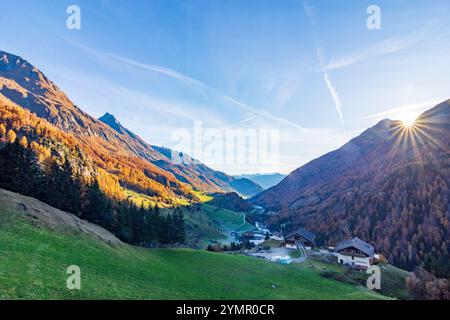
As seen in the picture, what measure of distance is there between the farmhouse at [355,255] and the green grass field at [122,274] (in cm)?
3180

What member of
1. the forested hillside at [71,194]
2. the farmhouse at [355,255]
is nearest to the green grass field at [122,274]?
the forested hillside at [71,194]

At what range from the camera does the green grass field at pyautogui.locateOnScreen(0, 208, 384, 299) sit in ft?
80.0

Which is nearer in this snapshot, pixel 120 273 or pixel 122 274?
pixel 122 274

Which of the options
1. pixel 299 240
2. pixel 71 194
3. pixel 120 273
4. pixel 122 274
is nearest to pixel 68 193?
pixel 71 194

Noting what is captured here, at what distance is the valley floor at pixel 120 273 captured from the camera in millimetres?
24453

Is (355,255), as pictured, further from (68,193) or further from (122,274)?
(68,193)

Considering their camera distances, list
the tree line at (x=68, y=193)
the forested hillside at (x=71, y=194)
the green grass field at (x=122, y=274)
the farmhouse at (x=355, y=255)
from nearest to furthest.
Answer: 1. the green grass field at (x=122, y=274)
2. the tree line at (x=68, y=193)
3. the forested hillside at (x=71, y=194)
4. the farmhouse at (x=355, y=255)

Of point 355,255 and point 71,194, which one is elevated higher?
point 71,194

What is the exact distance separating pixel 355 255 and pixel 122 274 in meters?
75.4

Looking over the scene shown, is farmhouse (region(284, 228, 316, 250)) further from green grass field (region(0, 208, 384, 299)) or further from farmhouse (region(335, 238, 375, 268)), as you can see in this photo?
green grass field (region(0, 208, 384, 299))

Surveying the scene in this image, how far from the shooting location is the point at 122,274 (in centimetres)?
3359

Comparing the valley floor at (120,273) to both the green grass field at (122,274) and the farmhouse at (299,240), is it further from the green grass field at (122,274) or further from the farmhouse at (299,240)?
the farmhouse at (299,240)
